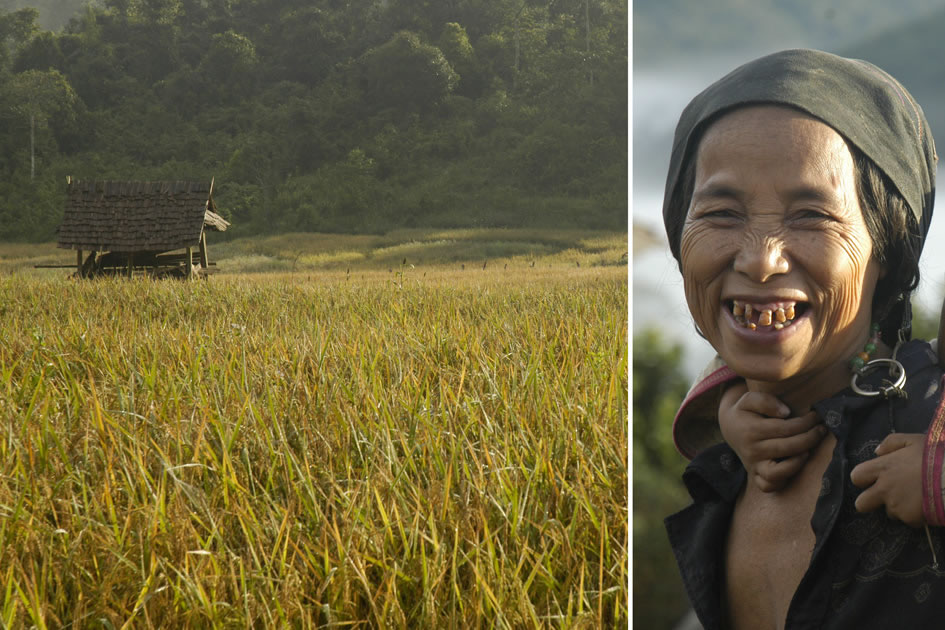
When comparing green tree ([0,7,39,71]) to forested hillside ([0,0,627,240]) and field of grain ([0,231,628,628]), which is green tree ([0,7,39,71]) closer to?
forested hillside ([0,0,627,240])

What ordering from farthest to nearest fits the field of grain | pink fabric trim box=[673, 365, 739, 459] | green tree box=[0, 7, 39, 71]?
green tree box=[0, 7, 39, 71], the field of grain, pink fabric trim box=[673, 365, 739, 459]

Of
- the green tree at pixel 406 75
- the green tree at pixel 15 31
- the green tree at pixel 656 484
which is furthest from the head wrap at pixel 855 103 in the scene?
the green tree at pixel 406 75

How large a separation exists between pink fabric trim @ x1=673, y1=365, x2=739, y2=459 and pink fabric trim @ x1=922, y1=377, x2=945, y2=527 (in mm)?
177

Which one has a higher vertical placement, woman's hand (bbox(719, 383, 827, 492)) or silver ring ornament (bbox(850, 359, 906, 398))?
silver ring ornament (bbox(850, 359, 906, 398))

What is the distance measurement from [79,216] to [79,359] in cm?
82

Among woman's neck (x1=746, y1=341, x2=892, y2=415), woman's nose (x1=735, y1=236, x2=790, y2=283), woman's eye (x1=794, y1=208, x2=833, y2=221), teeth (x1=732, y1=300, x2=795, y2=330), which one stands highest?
woman's eye (x1=794, y1=208, x2=833, y2=221)

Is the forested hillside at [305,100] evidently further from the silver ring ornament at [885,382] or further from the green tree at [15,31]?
the silver ring ornament at [885,382]

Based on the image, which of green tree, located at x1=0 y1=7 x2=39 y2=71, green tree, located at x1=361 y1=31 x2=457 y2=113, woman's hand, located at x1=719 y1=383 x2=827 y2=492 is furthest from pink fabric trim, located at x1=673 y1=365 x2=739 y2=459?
green tree, located at x1=361 y1=31 x2=457 y2=113

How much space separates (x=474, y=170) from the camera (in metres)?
4.23

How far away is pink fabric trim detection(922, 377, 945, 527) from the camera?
19.6 inches

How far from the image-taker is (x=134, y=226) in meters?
2.77

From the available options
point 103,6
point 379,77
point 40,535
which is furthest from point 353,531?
point 379,77

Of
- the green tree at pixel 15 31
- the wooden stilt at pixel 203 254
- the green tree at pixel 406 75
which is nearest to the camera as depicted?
the green tree at pixel 15 31

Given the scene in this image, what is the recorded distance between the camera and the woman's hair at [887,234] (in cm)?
56
